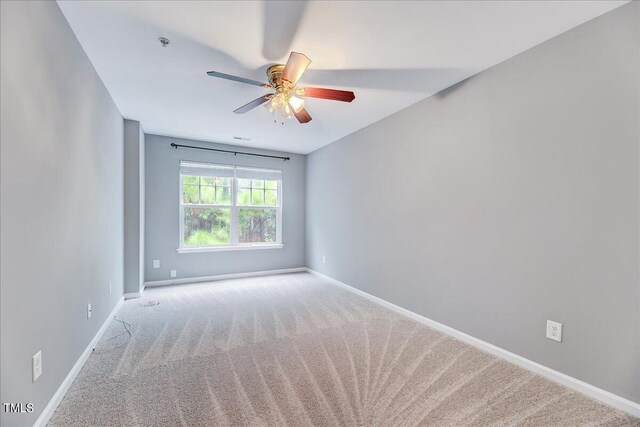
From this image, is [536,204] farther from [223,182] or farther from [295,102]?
[223,182]

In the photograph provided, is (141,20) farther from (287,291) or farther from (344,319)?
(287,291)

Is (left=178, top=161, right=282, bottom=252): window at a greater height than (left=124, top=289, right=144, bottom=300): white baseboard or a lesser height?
greater

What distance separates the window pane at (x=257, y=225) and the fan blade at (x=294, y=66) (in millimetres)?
3464

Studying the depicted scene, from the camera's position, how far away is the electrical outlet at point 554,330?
2.00 meters

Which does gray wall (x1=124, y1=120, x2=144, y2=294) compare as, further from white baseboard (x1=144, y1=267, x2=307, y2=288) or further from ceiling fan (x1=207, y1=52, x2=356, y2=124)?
ceiling fan (x1=207, y1=52, x2=356, y2=124)

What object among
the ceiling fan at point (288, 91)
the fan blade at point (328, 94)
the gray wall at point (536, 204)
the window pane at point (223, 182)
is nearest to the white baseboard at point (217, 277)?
the window pane at point (223, 182)

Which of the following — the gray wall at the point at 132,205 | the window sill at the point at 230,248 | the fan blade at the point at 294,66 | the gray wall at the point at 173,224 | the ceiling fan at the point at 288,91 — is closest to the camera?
the fan blade at the point at 294,66

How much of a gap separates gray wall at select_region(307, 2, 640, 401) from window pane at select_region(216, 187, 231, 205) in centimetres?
302

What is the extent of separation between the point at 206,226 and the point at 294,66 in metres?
3.70

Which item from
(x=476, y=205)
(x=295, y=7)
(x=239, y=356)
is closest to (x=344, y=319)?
(x=239, y=356)

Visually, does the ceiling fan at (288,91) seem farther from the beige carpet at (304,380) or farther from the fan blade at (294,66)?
the beige carpet at (304,380)

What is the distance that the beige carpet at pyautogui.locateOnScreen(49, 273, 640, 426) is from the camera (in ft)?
5.37

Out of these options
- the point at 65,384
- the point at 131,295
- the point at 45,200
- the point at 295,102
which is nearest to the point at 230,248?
the point at 131,295

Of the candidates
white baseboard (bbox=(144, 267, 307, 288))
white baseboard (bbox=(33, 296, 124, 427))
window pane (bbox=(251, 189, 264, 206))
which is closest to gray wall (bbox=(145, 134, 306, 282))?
white baseboard (bbox=(144, 267, 307, 288))
